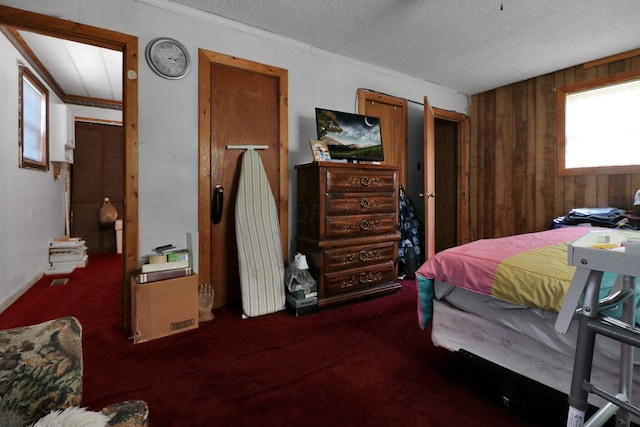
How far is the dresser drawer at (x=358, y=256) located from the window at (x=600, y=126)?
2.44m

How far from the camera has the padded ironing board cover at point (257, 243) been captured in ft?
8.23

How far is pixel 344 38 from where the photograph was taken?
114 inches

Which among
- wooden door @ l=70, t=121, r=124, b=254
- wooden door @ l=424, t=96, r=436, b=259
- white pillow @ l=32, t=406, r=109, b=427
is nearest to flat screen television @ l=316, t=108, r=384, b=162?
wooden door @ l=424, t=96, r=436, b=259

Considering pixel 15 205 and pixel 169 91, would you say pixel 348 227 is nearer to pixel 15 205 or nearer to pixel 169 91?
pixel 169 91

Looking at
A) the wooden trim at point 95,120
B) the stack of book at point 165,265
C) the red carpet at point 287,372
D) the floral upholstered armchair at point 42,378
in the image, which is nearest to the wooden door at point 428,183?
the red carpet at point 287,372

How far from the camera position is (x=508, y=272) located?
1.35 m

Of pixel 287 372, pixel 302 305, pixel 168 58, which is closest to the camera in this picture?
pixel 287 372

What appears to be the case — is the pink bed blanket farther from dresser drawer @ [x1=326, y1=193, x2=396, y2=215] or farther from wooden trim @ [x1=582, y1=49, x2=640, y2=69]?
wooden trim @ [x1=582, y1=49, x2=640, y2=69]

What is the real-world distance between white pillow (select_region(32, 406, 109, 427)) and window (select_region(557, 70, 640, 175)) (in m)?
4.46

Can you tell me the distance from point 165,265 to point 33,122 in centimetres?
284

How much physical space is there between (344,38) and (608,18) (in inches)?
84.6

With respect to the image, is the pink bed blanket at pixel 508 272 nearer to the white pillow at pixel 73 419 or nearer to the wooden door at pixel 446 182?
the white pillow at pixel 73 419

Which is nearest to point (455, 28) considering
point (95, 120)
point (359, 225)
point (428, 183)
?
point (428, 183)

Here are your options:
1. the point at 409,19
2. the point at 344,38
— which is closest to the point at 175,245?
the point at 344,38
